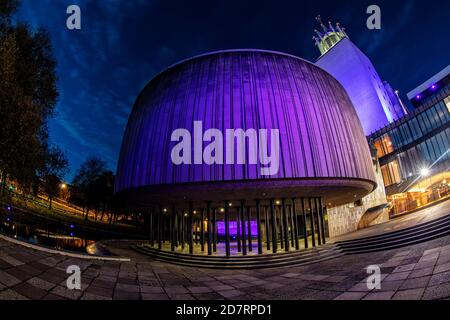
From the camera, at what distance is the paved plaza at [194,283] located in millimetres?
6223

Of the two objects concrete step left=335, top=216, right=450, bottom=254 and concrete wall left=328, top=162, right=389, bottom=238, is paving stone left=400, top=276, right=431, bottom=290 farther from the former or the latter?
concrete wall left=328, top=162, right=389, bottom=238

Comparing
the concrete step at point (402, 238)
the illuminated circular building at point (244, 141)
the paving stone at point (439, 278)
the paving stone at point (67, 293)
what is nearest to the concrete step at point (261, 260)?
the illuminated circular building at point (244, 141)

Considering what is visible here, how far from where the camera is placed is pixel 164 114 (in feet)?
68.7

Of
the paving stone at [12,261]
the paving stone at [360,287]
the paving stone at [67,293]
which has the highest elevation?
the paving stone at [12,261]

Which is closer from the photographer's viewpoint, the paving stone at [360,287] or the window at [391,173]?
the paving stone at [360,287]

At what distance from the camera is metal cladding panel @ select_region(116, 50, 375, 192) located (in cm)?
1823

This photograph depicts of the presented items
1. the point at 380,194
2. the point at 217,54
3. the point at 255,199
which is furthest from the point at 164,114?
the point at 380,194

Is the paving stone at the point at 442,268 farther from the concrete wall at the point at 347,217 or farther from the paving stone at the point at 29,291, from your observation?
the concrete wall at the point at 347,217

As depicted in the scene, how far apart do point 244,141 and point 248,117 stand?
210cm

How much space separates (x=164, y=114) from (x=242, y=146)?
26.6 feet

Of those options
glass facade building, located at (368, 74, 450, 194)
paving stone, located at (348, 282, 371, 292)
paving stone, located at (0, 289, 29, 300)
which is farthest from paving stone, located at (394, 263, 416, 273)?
glass facade building, located at (368, 74, 450, 194)

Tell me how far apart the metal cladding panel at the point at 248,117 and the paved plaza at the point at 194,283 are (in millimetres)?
8170

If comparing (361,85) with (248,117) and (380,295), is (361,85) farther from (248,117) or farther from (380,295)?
(380,295)
